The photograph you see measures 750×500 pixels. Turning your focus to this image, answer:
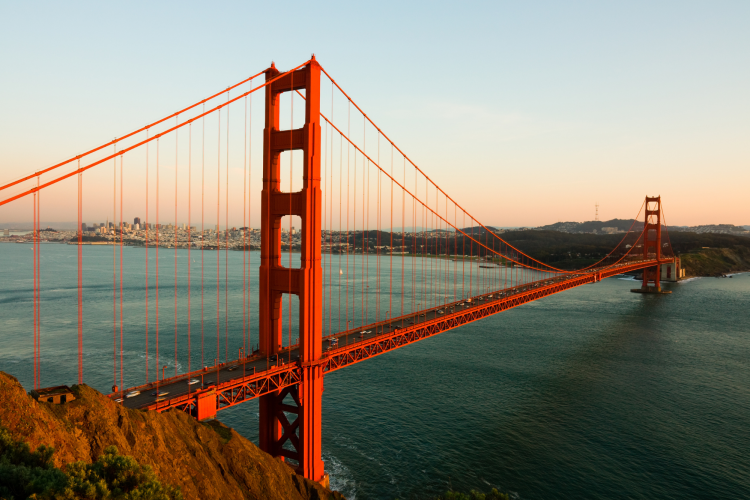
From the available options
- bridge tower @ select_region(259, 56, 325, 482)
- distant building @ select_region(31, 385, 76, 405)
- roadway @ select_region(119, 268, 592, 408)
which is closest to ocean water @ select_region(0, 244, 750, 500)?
bridge tower @ select_region(259, 56, 325, 482)

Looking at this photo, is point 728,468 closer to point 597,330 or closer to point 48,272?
point 597,330

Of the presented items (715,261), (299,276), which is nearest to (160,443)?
(299,276)

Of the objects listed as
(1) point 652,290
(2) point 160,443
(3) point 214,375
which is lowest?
(1) point 652,290

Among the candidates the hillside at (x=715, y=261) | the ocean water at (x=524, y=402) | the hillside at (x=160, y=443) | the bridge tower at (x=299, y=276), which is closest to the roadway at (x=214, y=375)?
the bridge tower at (x=299, y=276)

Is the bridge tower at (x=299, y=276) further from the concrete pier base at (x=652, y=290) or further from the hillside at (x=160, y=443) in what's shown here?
the concrete pier base at (x=652, y=290)

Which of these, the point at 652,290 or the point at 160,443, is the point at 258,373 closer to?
the point at 160,443

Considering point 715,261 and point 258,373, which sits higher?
point 715,261

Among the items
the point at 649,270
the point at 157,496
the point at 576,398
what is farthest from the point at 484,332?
the point at 649,270
